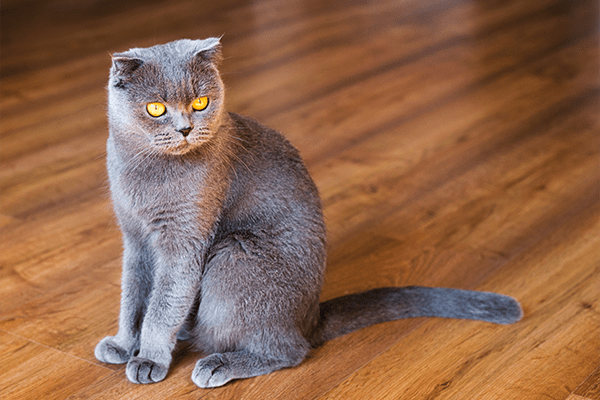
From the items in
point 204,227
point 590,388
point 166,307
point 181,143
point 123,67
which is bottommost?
point 590,388

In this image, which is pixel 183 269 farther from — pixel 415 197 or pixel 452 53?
pixel 452 53

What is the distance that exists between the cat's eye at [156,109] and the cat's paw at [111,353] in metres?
0.53

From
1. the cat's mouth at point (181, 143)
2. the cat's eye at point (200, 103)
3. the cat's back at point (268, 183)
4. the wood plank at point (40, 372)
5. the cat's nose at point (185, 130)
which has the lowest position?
the wood plank at point (40, 372)

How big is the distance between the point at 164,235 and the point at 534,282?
37.9 inches

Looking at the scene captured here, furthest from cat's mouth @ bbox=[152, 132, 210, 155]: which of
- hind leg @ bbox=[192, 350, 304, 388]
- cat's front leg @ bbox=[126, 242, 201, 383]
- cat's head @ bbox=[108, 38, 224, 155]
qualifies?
hind leg @ bbox=[192, 350, 304, 388]

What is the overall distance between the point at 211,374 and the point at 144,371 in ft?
0.44

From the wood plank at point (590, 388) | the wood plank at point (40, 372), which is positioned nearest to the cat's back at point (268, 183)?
the wood plank at point (40, 372)

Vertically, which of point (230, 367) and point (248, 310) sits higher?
point (248, 310)

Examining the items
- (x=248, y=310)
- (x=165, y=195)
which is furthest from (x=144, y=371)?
(x=165, y=195)

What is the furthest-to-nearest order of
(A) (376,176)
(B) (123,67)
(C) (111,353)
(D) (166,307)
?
1. (A) (376,176)
2. (C) (111,353)
3. (D) (166,307)
4. (B) (123,67)

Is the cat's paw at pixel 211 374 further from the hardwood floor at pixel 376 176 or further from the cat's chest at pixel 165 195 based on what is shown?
the cat's chest at pixel 165 195

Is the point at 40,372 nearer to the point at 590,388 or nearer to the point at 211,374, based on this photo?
the point at 211,374

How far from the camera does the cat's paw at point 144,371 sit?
1.44 metres

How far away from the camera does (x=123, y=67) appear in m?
1.31
